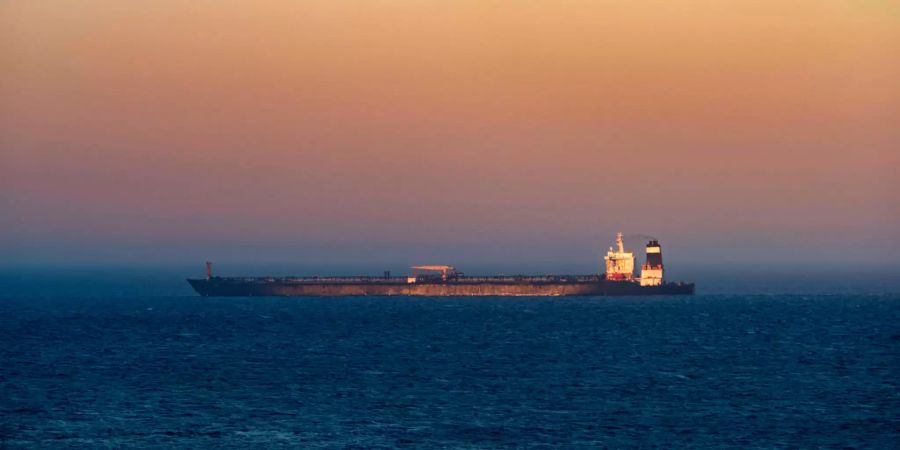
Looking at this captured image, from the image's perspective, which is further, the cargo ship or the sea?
the cargo ship

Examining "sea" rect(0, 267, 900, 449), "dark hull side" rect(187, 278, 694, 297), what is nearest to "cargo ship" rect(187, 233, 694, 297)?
"dark hull side" rect(187, 278, 694, 297)

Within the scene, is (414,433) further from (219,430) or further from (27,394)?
(27,394)

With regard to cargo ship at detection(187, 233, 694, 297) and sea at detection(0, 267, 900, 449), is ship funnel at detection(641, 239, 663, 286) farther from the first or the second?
sea at detection(0, 267, 900, 449)

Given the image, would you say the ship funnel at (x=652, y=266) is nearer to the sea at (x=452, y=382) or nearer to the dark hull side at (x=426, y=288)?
the dark hull side at (x=426, y=288)

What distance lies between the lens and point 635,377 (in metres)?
81.9

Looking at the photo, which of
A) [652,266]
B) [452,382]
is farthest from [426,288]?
[452,382]

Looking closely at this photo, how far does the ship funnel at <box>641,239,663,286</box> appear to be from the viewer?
186413mm

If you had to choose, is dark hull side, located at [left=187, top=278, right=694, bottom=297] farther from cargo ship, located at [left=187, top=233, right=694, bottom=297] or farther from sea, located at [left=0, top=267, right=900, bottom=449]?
sea, located at [left=0, top=267, right=900, bottom=449]

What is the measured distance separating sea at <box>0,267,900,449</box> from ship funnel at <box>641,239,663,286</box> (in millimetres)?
40115

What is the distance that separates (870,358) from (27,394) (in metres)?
67.2

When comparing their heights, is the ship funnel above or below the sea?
above

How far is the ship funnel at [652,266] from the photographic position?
186 meters

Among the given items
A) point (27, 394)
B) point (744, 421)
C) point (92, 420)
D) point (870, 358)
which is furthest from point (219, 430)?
point (870, 358)

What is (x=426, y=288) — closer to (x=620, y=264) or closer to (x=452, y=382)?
(x=620, y=264)
